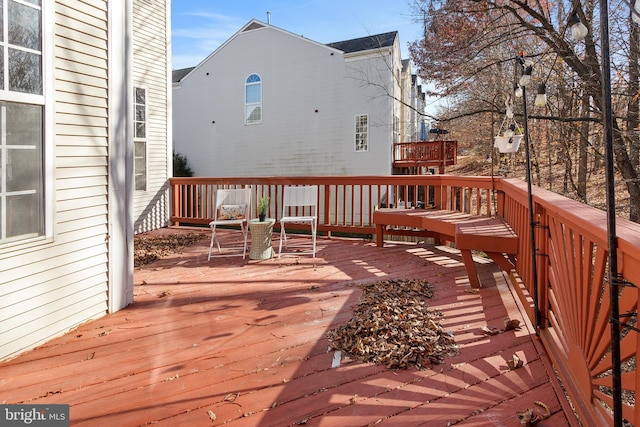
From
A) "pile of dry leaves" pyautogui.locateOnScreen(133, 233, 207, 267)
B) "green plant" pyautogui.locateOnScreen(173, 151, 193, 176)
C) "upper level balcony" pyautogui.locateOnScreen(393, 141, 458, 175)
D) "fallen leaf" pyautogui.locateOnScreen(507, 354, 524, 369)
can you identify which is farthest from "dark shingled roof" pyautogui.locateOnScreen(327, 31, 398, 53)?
"fallen leaf" pyautogui.locateOnScreen(507, 354, 524, 369)

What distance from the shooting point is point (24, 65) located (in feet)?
7.95

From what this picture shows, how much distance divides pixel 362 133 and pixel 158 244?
763 centimetres

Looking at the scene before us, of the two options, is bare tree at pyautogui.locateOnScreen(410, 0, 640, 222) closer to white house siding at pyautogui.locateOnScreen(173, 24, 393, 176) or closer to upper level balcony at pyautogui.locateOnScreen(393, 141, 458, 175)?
upper level balcony at pyautogui.locateOnScreen(393, 141, 458, 175)

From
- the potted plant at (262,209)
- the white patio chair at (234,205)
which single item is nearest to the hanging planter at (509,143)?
the potted plant at (262,209)

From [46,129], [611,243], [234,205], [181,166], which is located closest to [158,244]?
[234,205]

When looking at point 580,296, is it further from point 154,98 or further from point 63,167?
point 154,98

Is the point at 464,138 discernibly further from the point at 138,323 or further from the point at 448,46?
the point at 138,323

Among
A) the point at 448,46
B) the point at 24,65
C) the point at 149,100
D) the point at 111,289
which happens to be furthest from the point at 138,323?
the point at 448,46

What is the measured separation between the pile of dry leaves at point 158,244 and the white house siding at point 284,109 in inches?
262

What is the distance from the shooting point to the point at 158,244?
5906 mm

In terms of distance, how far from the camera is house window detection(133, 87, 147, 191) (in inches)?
284

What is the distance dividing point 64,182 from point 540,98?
121 inches

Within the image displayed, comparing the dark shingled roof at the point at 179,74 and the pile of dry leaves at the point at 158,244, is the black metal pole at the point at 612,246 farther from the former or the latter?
the dark shingled roof at the point at 179,74

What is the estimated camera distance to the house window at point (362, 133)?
11.8 meters
